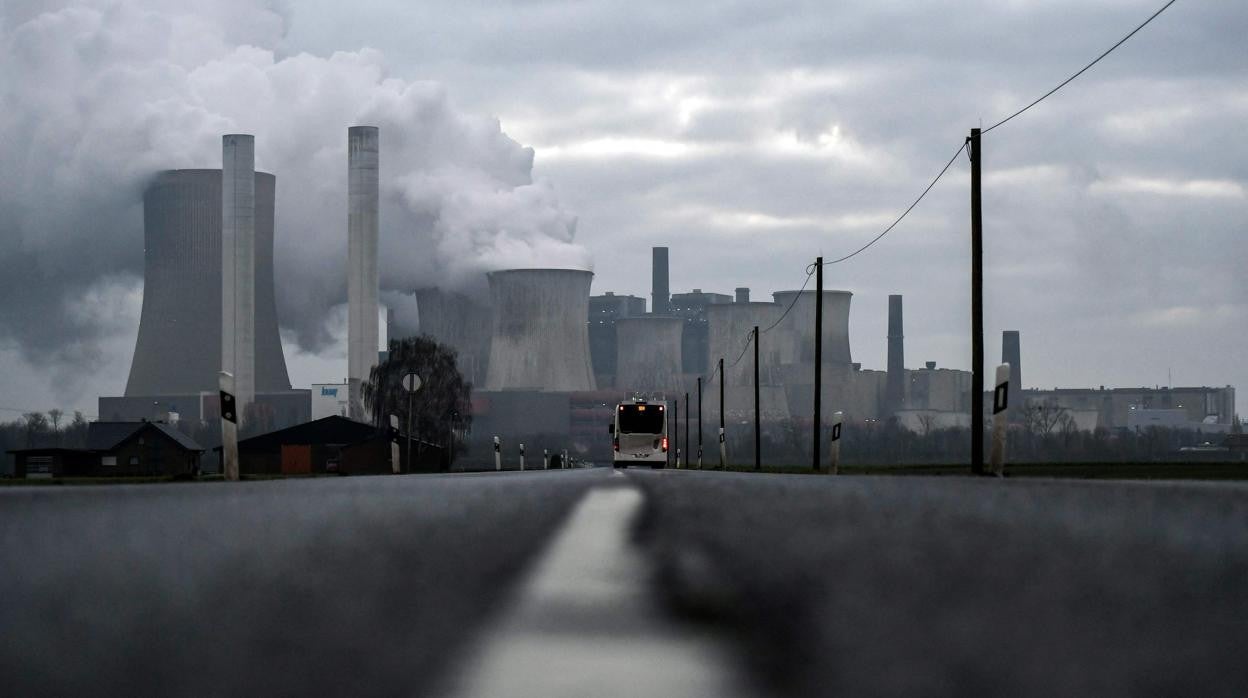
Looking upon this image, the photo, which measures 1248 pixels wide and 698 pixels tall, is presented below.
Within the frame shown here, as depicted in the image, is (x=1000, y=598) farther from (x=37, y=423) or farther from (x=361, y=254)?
(x=37, y=423)

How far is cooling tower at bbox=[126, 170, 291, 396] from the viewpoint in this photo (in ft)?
359

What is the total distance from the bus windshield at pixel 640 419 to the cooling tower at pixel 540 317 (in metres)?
51.5

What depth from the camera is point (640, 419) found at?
5091cm

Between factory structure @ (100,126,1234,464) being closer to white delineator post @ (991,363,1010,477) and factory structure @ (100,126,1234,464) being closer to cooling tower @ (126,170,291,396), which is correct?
cooling tower @ (126,170,291,396)

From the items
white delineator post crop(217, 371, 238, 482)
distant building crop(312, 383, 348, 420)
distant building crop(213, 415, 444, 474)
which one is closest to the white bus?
distant building crop(213, 415, 444, 474)

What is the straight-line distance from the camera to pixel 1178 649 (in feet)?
4.65

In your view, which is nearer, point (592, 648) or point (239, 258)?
point (592, 648)

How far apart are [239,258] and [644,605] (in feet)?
369

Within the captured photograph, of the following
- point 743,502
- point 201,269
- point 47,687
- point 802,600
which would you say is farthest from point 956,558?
point 201,269

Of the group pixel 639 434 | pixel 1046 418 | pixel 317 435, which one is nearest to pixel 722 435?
pixel 639 434

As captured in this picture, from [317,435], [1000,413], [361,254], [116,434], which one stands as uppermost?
[361,254]

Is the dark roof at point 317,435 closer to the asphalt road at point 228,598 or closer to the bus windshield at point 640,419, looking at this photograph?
the bus windshield at point 640,419

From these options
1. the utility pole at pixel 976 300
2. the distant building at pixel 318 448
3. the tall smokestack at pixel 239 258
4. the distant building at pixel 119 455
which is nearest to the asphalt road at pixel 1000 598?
the utility pole at pixel 976 300

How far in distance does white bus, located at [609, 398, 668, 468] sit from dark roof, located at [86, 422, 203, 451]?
90.5ft
